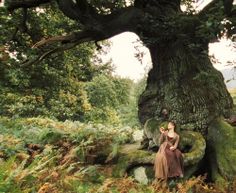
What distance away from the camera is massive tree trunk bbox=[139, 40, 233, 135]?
Answer: 12.2 m

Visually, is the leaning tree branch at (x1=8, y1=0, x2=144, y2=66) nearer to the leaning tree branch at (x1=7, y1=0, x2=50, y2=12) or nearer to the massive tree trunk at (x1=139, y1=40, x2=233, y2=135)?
the leaning tree branch at (x1=7, y1=0, x2=50, y2=12)

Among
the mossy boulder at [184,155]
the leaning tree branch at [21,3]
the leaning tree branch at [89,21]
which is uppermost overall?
the leaning tree branch at [21,3]

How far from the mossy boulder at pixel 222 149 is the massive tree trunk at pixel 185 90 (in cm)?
38

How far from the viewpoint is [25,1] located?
38.6ft

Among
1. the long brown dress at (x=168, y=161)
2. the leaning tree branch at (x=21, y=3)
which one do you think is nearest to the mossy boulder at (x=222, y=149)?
the long brown dress at (x=168, y=161)

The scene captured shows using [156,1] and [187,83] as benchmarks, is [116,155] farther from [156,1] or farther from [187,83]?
[156,1]

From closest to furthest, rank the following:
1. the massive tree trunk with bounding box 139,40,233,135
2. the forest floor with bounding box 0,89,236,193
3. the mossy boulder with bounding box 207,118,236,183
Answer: the forest floor with bounding box 0,89,236,193, the mossy boulder with bounding box 207,118,236,183, the massive tree trunk with bounding box 139,40,233,135

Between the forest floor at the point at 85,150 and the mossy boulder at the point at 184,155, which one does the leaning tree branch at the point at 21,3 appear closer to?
the forest floor at the point at 85,150

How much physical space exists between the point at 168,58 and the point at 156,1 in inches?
71.8

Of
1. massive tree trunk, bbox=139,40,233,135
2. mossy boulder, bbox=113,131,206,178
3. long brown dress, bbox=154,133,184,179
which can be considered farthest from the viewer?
massive tree trunk, bbox=139,40,233,135

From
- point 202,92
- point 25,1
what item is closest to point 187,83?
point 202,92

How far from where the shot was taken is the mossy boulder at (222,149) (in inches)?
449

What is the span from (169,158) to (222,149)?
1.90m

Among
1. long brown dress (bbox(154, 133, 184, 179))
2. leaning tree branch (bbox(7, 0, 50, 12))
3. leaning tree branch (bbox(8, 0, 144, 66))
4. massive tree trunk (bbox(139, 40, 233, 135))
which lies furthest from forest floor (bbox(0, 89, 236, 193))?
leaning tree branch (bbox(7, 0, 50, 12))
